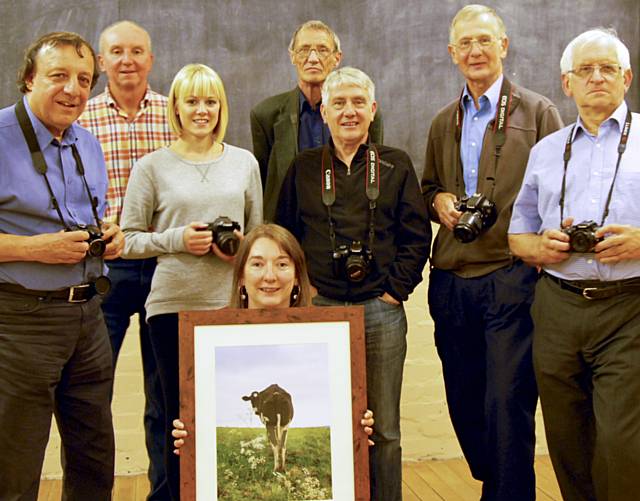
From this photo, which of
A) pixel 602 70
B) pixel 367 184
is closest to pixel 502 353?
pixel 367 184

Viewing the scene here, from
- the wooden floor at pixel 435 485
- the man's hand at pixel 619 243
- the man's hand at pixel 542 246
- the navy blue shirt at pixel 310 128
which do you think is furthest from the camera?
the wooden floor at pixel 435 485

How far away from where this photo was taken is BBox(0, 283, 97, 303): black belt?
2.71 metres

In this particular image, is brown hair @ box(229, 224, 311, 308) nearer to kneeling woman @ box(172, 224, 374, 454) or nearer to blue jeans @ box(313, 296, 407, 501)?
kneeling woman @ box(172, 224, 374, 454)

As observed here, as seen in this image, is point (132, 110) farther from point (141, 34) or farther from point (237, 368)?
point (237, 368)

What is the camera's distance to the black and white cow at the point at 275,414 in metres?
2.33

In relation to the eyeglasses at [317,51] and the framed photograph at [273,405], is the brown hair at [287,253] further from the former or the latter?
the eyeglasses at [317,51]

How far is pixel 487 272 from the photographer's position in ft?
11.0

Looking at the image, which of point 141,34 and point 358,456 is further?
point 141,34

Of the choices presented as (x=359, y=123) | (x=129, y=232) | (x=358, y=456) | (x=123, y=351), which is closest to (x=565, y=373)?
(x=358, y=456)

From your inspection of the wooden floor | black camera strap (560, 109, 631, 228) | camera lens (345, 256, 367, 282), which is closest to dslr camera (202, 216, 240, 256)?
camera lens (345, 256, 367, 282)

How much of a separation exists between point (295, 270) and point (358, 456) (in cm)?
66

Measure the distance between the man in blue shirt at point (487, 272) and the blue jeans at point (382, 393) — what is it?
1.27ft

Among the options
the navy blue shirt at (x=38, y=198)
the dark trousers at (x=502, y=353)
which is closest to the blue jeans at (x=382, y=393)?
→ the dark trousers at (x=502, y=353)

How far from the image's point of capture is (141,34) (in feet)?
12.3
